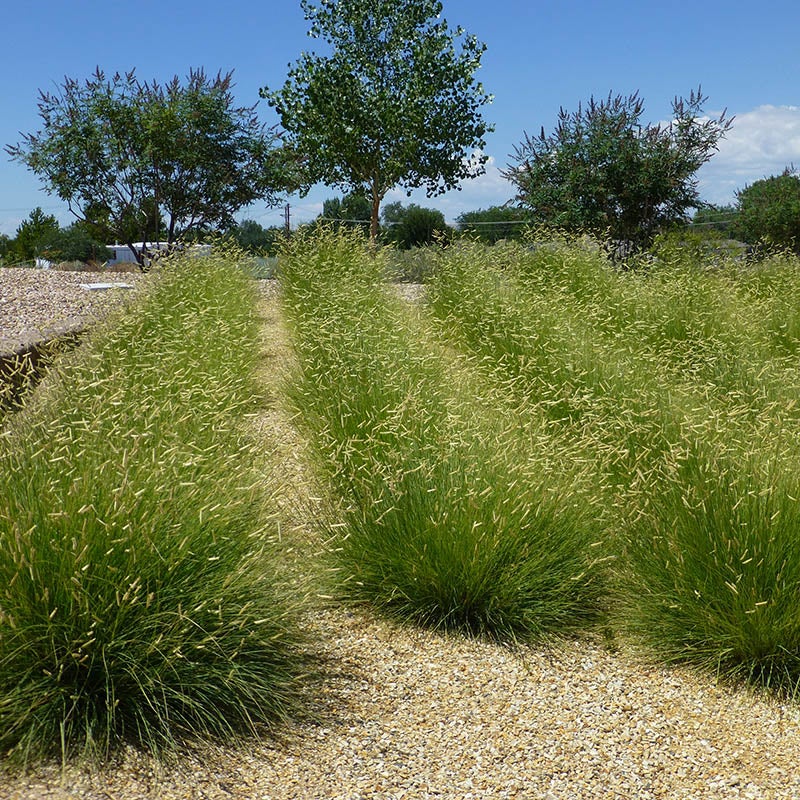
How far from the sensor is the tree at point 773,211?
17.7m

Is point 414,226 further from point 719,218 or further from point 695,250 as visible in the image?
point 695,250

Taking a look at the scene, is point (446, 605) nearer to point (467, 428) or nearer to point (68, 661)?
point (467, 428)

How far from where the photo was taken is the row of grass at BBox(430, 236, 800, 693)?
2502 mm

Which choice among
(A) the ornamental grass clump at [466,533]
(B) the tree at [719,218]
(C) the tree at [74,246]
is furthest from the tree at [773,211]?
(C) the tree at [74,246]

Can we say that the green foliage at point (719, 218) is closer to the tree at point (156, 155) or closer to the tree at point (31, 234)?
the tree at point (156, 155)

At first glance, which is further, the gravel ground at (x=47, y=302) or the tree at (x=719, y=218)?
the tree at (x=719, y=218)

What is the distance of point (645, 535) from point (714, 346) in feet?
10.8

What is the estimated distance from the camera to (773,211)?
1780cm

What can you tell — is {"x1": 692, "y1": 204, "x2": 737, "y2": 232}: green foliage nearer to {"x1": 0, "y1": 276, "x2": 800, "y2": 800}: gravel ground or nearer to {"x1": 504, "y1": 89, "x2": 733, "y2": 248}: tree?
{"x1": 504, "y1": 89, "x2": 733, "y2": 248}: tree

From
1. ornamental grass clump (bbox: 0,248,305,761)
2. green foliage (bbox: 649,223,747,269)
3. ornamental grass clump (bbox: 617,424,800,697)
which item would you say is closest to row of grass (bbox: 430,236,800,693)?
ornamental grass clump (bbox: 617,424,800,697)

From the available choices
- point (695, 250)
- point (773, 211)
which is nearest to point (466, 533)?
point (695, 250)

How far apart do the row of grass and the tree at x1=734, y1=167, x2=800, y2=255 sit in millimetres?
11133

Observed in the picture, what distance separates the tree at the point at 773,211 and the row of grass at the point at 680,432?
11.1 meters

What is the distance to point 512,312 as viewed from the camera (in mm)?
6273
